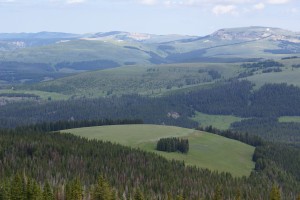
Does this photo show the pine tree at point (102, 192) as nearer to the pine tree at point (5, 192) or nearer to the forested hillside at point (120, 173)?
the forested hillside at point (120, 173)

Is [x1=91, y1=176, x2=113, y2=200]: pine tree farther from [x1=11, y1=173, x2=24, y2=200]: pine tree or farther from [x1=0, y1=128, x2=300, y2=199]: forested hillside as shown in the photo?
[x1=11, y1=173, x2=24, y2=200]: pine tree

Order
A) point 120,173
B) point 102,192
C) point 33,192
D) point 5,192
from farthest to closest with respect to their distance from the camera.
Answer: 1. point 120,173
2. point 102,192
3. point 33,192
4. point 5,192

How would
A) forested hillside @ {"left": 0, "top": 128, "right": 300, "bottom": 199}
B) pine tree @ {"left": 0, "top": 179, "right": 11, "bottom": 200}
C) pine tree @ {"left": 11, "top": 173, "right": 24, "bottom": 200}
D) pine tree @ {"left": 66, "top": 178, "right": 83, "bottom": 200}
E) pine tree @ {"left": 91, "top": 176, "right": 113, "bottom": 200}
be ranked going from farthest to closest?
forested hillside @ {"left": 0, "top": 128, "right": 300, "bottom": 199}, pine tree @ {"left": 91, "top": 176, "right": 113, "bottom": 200}, pine tree @ {"left": 66, "top": 178, "right": 83, "bottom": 200}, pine tree @ {"left": 11, "top": 173, "right": 24, "bottom": 200}, pine tree @ {"left": 0, "top": 179, "right": 11, "bottom": 200}

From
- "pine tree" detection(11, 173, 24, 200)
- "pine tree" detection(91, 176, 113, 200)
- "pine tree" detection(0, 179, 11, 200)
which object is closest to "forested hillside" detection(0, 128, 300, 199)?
"pine tree" detection(91, 176, 113, 200)

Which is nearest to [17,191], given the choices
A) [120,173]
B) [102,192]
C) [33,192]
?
[33,192]

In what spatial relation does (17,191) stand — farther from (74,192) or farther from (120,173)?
(120,173)

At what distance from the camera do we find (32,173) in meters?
161

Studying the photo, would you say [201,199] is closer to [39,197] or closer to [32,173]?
[39,197]

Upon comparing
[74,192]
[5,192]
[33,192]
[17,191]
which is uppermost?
[17,191]

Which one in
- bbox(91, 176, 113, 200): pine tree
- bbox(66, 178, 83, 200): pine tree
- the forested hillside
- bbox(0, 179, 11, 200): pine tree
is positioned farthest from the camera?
the forested hillside

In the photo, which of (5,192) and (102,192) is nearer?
(5,192)

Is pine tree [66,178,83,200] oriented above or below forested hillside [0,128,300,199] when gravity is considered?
above

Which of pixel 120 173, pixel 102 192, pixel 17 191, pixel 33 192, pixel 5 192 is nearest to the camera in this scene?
pixel 5 192

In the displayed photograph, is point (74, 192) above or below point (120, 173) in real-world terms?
above
